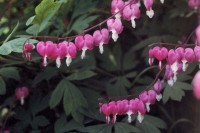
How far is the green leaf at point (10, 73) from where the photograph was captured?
1.54 meters

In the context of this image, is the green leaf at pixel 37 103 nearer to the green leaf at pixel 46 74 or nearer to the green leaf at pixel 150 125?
the green leaf at pixel 46 74

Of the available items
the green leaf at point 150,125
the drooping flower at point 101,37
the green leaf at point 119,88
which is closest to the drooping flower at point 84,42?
the drooping flower at point 101,37

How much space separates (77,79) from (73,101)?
10 cm

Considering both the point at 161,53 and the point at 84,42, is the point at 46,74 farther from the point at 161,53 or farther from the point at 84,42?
the point at 161,53

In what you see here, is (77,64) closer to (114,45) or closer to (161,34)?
(114,45)

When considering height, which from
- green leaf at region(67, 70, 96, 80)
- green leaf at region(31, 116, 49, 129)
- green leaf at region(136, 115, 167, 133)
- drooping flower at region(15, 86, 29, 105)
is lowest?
green leaf at region(136, 115, 167, 133)

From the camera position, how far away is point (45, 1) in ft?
4.44

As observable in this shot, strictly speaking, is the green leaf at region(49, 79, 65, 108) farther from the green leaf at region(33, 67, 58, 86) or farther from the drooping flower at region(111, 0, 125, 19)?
the drooping flower at region(111, 0, 125, 19)

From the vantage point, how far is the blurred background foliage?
1544 millimetres

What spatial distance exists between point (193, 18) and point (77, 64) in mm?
751

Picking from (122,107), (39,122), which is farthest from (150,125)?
(39,122)

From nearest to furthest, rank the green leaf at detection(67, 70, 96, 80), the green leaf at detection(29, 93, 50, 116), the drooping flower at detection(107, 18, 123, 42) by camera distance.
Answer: the drooping flower at detection(107, 18, 123, 42)
the green leaf at detection(67, 70, 96, 80)
the green leaf at detection(29, 93, 50, 116)

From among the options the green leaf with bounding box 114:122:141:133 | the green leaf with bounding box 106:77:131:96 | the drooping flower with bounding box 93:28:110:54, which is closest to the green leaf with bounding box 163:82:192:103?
the green leaf with bounding box 114:122:141:133

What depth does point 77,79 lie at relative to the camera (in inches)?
64.6
